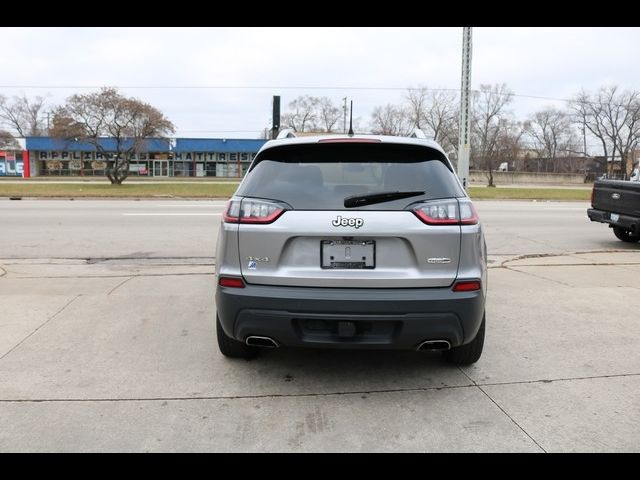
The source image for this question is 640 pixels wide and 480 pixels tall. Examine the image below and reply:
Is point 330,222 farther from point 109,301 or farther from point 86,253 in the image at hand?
point 86,253

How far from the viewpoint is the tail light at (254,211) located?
3.30m

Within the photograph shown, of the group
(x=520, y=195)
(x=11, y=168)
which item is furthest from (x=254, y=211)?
(x=11, y=168)

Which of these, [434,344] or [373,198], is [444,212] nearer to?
[373,198]

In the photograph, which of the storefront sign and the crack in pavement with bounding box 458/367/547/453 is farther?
the storefront sign

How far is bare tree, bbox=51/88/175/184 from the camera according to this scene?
2969 centimetres

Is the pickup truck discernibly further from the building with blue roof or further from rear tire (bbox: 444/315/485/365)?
the building with blue roof

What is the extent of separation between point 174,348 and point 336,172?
2.08m

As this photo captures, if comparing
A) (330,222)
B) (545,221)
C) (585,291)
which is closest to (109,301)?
(330,222)

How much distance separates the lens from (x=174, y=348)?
14.4 feet

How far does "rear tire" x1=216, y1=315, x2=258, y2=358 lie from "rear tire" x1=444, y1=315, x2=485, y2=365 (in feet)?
4.93

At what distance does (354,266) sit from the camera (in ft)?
10.6

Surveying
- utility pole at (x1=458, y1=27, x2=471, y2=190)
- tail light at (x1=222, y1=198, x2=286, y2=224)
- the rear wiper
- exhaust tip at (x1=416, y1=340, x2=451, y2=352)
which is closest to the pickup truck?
utility pole at (x1=458, y1=27, x2=471, y2=190)
